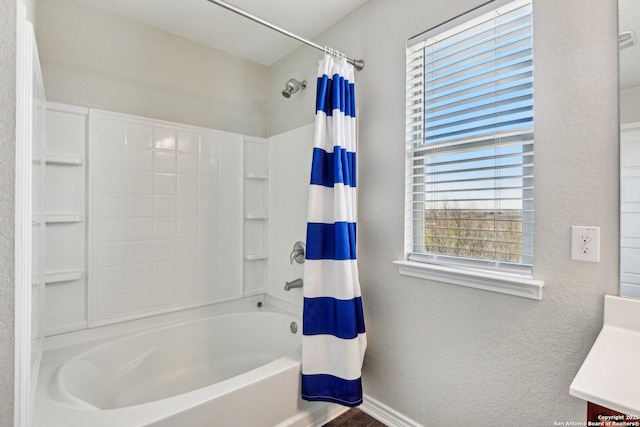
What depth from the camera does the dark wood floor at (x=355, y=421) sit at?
1.75 metres

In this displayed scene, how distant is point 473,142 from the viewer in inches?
58.1

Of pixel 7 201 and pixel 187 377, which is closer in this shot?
pixel 7 201

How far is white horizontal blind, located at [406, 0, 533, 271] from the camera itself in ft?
4.33

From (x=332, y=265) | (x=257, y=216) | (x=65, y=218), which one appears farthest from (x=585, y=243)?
(x=65, y=218)

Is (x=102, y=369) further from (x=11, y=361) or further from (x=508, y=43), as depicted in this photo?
(x=508, y=43)

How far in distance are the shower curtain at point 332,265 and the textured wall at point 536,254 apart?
202 millimetres

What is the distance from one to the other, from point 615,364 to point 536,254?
0.47 metres

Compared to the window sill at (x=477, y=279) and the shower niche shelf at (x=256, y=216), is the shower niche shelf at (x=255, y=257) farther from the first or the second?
the window sill at (x=477, y=279)

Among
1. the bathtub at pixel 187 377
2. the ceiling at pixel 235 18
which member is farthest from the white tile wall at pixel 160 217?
the ceiling at pixel 235 18

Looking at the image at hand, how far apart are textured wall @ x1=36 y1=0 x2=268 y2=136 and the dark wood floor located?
2146 mm

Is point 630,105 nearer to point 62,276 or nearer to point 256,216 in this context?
point 256,216

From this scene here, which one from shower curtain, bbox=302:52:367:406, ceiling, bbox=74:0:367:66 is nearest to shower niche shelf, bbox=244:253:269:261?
shower curtain, bbox=302:52:367:406

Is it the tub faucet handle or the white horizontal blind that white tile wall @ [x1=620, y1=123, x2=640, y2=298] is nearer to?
the white horizontal blind

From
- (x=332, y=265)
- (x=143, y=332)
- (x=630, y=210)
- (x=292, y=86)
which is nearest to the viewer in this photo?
(x=630, y=210)
